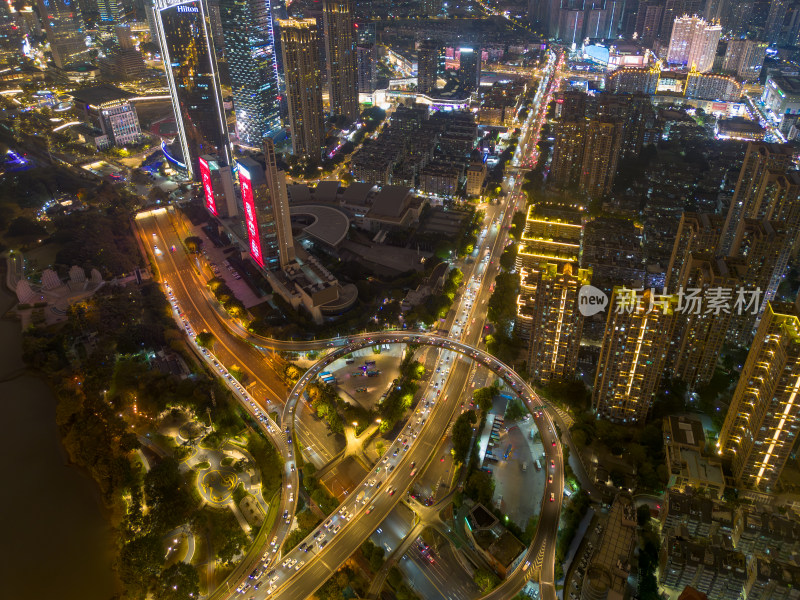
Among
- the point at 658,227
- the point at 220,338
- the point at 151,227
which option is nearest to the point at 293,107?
the point at 151,227

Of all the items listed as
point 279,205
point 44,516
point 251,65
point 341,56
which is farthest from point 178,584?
point 341,56

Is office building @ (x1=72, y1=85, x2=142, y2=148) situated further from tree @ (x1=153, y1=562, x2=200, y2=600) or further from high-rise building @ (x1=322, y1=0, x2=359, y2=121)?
tree @ (x1=153, y1=562, x2=200, y2=600)

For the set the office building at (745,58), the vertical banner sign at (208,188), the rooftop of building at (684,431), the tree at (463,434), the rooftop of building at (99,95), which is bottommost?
the tree at (463,434)

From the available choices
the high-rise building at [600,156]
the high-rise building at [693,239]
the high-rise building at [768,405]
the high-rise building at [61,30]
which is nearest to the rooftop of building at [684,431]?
the high-rise building at [768,405]

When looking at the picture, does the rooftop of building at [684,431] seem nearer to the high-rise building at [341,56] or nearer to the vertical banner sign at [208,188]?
the vertical banner sign at [208,188]

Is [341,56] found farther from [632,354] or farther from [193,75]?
[632,354]

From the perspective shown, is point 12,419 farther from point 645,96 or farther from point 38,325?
point 645,96
